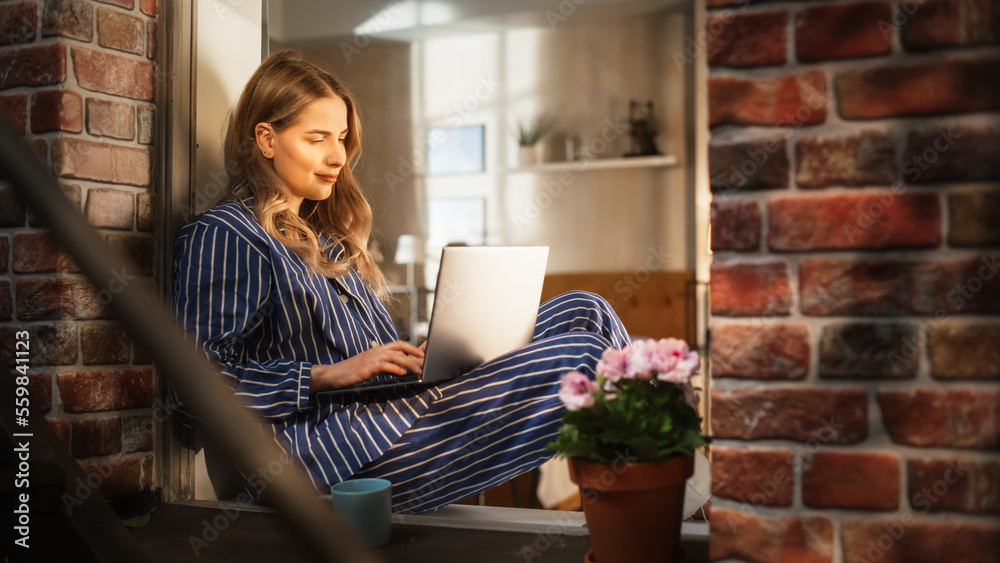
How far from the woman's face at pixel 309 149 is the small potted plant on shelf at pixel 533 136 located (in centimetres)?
427

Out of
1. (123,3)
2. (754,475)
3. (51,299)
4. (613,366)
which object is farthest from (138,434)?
(754,475)

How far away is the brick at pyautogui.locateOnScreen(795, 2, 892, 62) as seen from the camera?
0.88 m

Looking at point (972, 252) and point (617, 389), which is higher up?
point (972, 252)

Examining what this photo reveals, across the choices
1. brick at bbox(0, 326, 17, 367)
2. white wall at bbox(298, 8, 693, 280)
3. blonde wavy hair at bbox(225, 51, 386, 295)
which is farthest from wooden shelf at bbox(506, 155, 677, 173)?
brick at bbox(0, 326, 17, 367)

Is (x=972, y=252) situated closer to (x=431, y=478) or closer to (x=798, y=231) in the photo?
(x=798, y=231)

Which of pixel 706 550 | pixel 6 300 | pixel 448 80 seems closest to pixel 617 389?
pixel 706 550

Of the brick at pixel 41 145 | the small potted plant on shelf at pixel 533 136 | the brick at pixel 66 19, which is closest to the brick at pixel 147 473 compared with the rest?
the brick at pixel 41 145

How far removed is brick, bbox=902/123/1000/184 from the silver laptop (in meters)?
0.79

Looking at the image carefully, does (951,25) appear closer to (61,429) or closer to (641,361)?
(641,361)

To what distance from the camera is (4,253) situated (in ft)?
4.95

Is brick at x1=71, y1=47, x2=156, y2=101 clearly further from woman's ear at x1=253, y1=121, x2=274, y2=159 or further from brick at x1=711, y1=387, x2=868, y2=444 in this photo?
brick at x1=711, y1=387, x2=868, y2=444

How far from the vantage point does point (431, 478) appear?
1581mm

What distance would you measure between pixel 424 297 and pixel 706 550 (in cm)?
519

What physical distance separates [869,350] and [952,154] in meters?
0.24
